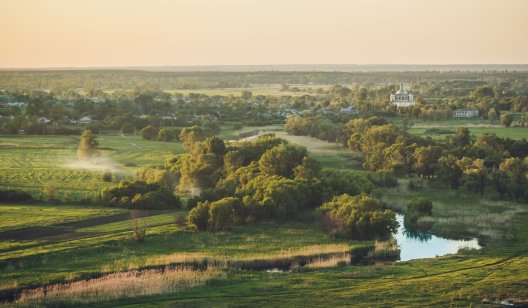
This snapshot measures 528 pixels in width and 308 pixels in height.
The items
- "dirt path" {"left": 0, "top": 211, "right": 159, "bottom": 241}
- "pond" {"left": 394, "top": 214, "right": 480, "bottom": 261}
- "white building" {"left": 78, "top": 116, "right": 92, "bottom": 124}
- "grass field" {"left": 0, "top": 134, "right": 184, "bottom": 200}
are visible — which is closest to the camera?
"dirt path" {"left": 0, "top": 211, "right": 159, "bottom": 241}

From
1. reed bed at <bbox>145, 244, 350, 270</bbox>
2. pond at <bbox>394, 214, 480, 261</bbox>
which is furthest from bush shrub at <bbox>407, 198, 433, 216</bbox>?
reed bed at <bbox>145, 244, 350, 270</bbox>

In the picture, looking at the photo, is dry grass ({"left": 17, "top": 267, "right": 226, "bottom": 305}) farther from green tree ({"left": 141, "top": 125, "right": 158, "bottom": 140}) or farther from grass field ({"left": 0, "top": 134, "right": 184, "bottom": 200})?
green tree ({"left": 141, "top": 125, "right": 158, "bottom": 140})

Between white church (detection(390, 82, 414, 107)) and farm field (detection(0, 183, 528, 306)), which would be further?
white church (detection(390, 82, 414, 107))

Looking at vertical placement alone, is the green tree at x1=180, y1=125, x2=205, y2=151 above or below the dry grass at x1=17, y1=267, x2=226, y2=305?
below

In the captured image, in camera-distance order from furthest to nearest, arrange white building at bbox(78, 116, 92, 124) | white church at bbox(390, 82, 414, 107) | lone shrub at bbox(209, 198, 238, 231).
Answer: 1. white church at bbox(390, 82, 414, 107)
2. white building at bbox(78, 116, 92, 124)
3. lone shrub at bbox(209, 198, 238, 231)

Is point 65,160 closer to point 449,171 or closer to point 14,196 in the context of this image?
point 14,196

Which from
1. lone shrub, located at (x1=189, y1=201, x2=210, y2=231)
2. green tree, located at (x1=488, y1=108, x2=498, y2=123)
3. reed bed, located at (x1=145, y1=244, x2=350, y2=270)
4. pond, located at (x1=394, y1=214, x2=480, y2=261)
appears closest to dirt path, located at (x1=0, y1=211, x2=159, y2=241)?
lone shrub, located at (x1=189, y1=201, x2=210, y2=231)

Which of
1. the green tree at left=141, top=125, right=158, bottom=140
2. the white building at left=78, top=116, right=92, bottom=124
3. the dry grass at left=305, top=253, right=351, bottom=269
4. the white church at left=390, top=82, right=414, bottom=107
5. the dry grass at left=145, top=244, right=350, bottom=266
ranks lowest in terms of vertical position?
the white church at left=390, top=82, right=414, bottom=107
